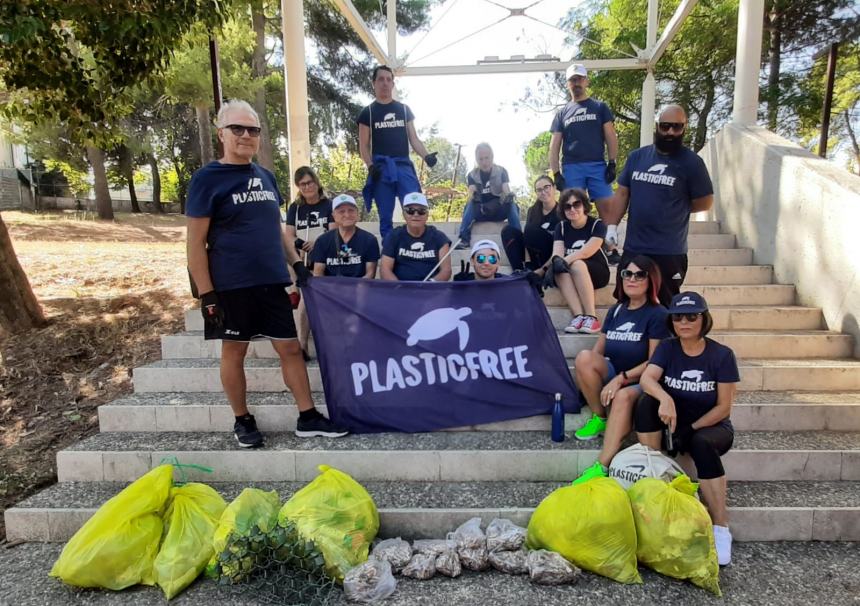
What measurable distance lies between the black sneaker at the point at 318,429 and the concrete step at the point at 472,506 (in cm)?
37

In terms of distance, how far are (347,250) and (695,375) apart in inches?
110

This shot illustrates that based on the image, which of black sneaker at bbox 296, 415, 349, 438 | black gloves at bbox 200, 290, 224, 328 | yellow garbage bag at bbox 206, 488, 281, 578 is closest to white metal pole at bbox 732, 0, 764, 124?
black sneaker at bbox 296, 415, 349, 438

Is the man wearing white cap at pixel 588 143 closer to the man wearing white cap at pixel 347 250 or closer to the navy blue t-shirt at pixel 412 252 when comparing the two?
the navy blue t-shirt at pixel 412 252

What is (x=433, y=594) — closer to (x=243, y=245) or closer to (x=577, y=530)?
(x=577, y=530)

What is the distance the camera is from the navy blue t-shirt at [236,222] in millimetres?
3271

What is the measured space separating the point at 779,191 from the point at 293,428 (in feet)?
17.4

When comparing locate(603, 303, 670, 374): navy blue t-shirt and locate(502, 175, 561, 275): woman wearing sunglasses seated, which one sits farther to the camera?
locate(502, 175, 561, 275): woman wearing sunglasses seated

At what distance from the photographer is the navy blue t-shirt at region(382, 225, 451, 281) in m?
4.52

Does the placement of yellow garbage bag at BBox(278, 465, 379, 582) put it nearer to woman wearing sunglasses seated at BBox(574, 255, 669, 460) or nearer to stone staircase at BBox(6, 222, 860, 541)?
stone staircase at BBox(6, 222, 860, 541)

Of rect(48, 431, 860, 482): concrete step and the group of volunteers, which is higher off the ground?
the group of volunteers

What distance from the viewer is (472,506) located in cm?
317

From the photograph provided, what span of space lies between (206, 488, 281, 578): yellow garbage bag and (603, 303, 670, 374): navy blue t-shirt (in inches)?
90.9

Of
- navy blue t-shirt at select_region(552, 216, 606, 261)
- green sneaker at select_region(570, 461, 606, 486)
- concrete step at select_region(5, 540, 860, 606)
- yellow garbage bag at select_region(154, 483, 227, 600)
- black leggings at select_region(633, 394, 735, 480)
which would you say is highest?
navy blue t-shirt at select_region(552, 216, 606, 261)

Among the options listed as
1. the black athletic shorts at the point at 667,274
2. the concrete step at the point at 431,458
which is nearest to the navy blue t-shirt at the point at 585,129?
the black athletic shorts at the point at 667,274
